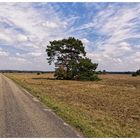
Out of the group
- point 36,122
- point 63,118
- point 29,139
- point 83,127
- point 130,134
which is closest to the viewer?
point 29,139

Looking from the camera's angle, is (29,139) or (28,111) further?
(28,111)

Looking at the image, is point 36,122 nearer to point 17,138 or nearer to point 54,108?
point 17,138

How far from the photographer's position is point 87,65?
71.1 meters

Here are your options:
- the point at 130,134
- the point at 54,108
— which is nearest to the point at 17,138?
the point at 130,134

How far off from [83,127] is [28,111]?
4718mm

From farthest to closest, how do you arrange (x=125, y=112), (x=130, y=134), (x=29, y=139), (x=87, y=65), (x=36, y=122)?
(x=87, y=65) < (x=125, y=112) < (x=36, y=122) < (x=130, y=134) < (x=29, y=139)

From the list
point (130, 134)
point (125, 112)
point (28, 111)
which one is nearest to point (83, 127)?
point (130, 134)

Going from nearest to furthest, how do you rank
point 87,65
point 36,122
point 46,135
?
1. point 46,135
2. point 36,122
3. point 87,65

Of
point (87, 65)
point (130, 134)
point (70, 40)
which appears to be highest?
point (70, 40)

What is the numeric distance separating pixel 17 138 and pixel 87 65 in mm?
62033

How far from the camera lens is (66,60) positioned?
245ft

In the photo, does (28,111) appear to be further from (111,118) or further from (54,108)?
(111,118)

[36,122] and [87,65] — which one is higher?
[87,65]

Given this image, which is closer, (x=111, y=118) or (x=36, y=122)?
(x=36, y=122)
